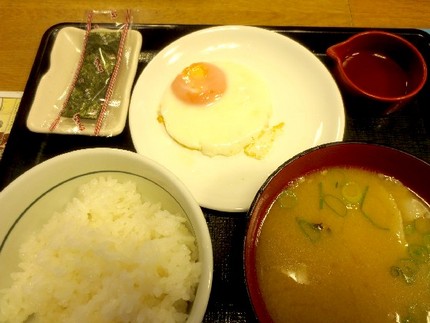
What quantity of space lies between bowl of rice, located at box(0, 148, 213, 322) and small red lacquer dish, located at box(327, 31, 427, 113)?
4.05ft

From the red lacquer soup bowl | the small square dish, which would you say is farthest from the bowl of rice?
the small square dish

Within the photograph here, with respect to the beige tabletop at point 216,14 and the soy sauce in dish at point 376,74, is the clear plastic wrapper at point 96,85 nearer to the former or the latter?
the beige tabletop at point 216,14

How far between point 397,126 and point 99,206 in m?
1.64

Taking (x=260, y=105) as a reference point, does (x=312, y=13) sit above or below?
above

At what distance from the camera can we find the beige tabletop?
2.53m

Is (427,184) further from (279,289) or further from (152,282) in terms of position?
(152,282)

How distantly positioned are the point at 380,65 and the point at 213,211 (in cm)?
130

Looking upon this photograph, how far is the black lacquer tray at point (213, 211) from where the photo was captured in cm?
162

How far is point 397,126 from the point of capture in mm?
2074

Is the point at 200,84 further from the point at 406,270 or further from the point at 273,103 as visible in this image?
Answer: the point at 406,270

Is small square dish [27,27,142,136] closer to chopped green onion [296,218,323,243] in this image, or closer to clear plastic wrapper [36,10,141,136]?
clear plastic wrapper [36,10,141,136]

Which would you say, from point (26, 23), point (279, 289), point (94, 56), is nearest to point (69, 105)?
point (94, 56)

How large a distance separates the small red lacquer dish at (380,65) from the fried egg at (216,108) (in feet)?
1.51

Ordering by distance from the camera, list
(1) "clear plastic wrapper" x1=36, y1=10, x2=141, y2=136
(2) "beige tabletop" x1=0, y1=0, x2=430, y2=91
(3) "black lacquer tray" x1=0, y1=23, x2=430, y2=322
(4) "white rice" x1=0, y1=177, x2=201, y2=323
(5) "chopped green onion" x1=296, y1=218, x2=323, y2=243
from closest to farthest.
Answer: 1. (4) "white rice" x1=0, y1=177, x2=201, y2=323
2. (5) "chopped green onion" x1=296, y1=218, x2=323, y2=243
3. (3) "black lacquer tray" x1=0, y1=23, x2=430, y2=322
4. (1) "clear plastic wrapper" x1=36, y1=10, x2=141, y2=136
5. (2) "beige tabletop" x1=0, y1=0, x2=430, y2=91
